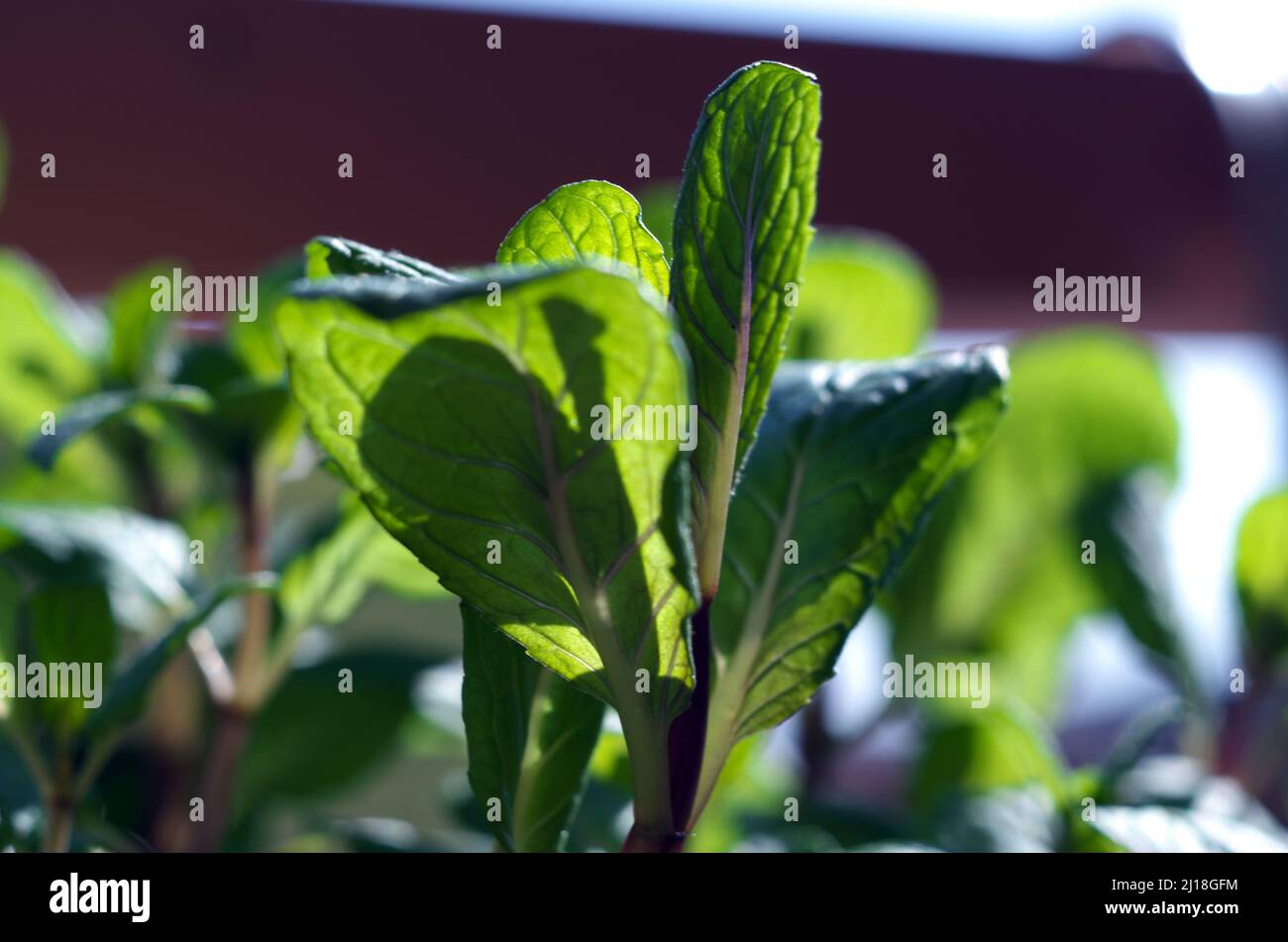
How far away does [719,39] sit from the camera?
3.75 feet

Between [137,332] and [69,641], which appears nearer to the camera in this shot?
[69,641]

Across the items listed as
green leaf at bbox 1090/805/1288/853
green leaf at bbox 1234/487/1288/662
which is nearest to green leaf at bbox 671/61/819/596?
green leaf at bbox 1090/805/1288/853

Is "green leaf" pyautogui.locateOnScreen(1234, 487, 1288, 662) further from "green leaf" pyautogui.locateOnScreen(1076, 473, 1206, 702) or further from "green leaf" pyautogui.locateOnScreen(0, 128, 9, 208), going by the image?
"green leaf" pyautogui.locateOnScreen(0, 128, 9, 208)

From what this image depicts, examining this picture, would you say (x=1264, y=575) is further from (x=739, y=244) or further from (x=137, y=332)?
(x=137, y=332)

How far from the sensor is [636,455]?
0.27m

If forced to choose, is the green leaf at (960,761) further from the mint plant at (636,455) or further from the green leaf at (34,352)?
the green leaf at (34,352)

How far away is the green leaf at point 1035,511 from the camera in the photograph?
78 centimetres

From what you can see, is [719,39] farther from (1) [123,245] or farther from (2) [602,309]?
(2) [602,309]

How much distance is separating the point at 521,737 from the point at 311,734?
35 cm

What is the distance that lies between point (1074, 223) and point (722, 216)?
3.41ft

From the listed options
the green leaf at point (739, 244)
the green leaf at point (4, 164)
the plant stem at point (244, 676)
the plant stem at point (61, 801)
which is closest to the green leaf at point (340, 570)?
the plant stem at point (244, 676)

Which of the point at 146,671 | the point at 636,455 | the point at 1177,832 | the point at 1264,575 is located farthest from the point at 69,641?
the point at 1264,575

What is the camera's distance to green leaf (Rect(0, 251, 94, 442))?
0.64 meters

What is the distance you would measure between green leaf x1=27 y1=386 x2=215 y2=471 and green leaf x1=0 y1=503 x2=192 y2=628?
0.03 metres
